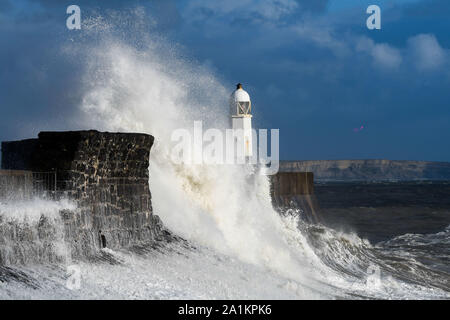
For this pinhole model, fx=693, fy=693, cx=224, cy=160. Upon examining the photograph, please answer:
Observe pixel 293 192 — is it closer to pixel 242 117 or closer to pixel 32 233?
pixel 242 117

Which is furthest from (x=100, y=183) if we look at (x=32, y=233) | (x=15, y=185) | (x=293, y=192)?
(x=293, y=192)

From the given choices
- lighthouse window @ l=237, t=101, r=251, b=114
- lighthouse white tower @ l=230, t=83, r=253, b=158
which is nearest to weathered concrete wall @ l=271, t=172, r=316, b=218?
lighthouse white tower @ l=230, t=83, r=253, b=158

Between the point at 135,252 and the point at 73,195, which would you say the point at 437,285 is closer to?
the point at 135,252

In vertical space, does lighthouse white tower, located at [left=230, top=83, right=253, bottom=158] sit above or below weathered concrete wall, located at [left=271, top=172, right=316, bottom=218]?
above

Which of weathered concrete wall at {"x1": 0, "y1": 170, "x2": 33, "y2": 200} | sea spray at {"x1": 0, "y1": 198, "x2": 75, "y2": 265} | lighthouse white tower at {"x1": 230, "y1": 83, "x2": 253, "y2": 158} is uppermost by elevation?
lighthouse white tower at {"x1": 230, "y1": 83, "x2": 253, "y2": 158}

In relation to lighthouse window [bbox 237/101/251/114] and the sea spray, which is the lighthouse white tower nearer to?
lighthouse window [bbox 237/101/251/114]
